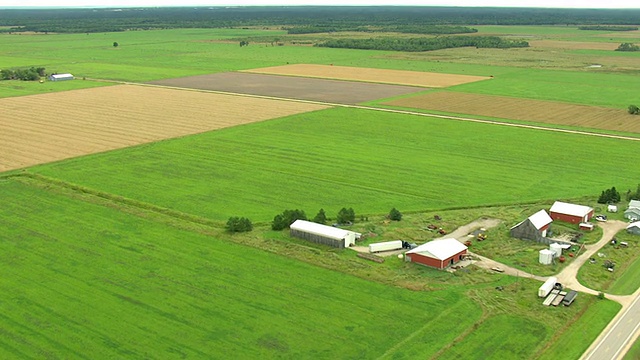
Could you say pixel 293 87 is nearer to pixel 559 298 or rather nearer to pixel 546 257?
pixel 546 257

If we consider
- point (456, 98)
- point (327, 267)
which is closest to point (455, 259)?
point (327, 267)

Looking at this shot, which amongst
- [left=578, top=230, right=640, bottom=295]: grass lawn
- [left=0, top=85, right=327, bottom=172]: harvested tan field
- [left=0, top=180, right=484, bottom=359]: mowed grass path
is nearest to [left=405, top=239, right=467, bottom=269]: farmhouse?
[left=0, top=180, right=484, bottom=359]: mowed grass path

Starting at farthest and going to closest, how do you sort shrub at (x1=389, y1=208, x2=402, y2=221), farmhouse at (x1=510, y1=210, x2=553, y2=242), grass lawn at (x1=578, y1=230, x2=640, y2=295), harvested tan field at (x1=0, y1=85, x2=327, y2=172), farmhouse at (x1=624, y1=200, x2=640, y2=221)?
1. harvested tan field at (x1=0, y1=85, x2=327, y2=172)
2. farmhouse at (x1=624, y1=200, x2=640, y2=221)
3. shrub at (x1=389, y1=208, x2=402, y2=221)
4. farmhouse at (x1=510, y1=210, x2=553, y2=242)
5. grass lawn at (x1=578, y1=230, x2=640, y2=295)

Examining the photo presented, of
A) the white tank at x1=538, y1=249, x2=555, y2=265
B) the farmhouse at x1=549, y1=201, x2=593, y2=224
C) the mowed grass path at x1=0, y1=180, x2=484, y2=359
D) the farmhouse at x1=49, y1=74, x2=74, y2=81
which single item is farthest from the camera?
the farmhouse at x1=49, y1=74, x2=74, y2=81

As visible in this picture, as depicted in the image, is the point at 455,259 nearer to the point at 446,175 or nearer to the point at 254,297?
the point at 254,297

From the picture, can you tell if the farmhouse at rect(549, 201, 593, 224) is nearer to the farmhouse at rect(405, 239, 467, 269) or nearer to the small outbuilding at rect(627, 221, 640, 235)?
the small outbuilding at rect(627, 221, 640, 235)

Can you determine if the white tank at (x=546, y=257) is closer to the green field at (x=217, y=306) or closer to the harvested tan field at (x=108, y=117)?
the green field at (x=217, y=306)
